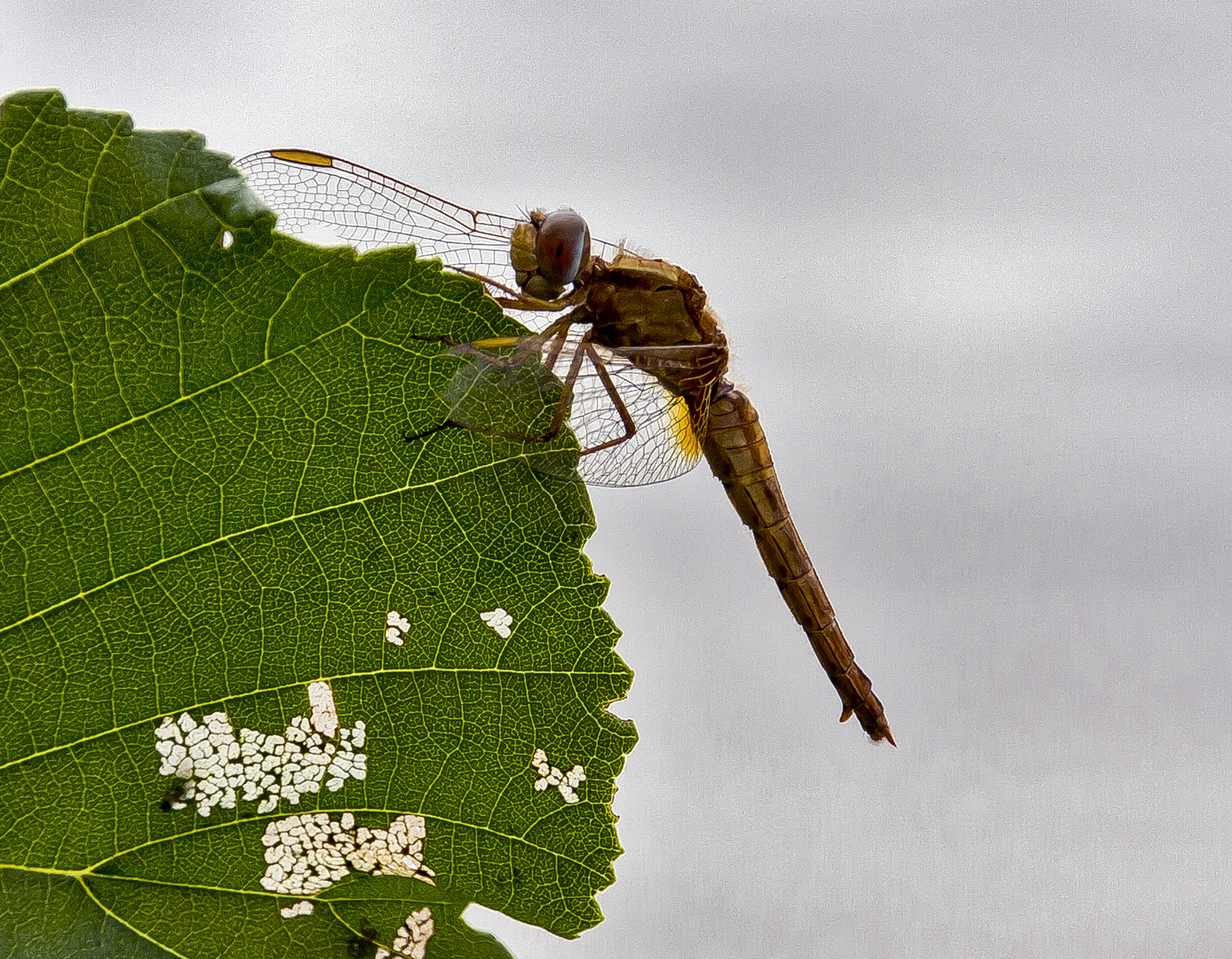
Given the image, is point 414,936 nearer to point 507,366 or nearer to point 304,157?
point 507,366

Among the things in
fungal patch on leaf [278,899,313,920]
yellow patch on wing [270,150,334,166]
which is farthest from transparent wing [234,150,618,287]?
fungal patch on leaf [278,899,313,920]

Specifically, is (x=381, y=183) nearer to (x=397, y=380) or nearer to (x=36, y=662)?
(x=397, y=380)

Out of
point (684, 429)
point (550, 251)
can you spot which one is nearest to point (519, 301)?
point (550, 251)

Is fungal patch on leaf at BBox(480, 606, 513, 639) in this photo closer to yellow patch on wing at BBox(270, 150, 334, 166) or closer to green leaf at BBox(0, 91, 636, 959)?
green leaf at BBox(0, 91, 636, 959)

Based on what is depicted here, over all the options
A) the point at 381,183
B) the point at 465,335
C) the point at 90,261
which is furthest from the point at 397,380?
the point at 381,183

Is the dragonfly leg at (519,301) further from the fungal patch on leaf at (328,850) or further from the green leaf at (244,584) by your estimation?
the fungal patch on leaf at (328,850)

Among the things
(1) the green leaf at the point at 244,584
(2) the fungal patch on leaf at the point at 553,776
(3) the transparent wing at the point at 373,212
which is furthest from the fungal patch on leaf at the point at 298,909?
(3) the transparent wing at the point at 373,212
